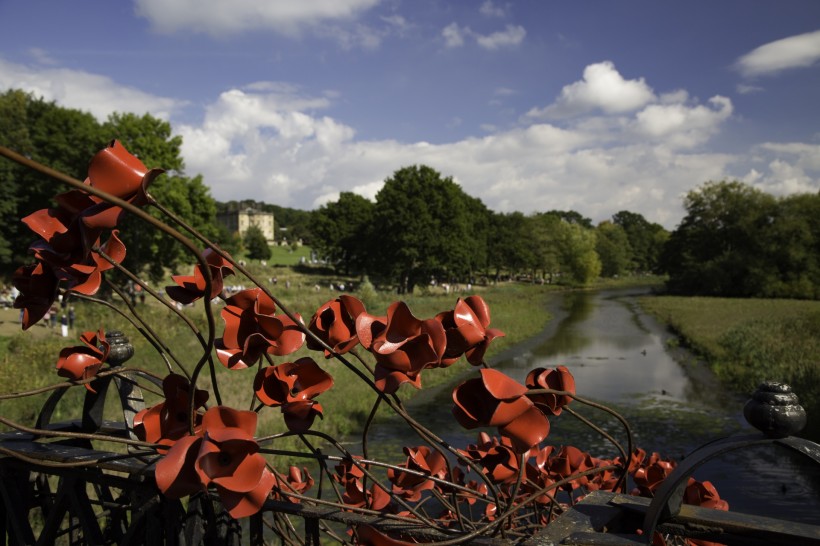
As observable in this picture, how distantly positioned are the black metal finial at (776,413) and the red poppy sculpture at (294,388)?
0.73m

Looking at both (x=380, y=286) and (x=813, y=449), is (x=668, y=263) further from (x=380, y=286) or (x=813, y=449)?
(x=813, y=449)

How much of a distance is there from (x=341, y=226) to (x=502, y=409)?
6546 centimetres

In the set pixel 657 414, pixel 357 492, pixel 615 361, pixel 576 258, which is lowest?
pixel 657 414

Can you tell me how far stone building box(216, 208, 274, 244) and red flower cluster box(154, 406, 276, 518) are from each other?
13062 centimetres

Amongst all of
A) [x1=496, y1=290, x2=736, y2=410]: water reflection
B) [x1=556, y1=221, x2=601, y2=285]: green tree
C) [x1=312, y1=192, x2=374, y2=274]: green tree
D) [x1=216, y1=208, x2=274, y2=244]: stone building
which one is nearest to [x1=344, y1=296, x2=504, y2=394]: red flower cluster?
[x1=496, y1=290, x2=736, y2=410]: water reflection

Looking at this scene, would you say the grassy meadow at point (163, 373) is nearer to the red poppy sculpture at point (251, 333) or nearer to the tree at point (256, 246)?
the red poppy sculpture at point (251, 333)

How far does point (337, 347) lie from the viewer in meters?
1.13

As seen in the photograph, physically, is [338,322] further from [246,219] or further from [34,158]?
[246,219]

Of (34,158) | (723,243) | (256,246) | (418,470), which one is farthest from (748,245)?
(256,246)

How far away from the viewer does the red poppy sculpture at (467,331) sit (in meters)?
1.08

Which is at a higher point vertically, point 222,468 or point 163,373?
point 222,468

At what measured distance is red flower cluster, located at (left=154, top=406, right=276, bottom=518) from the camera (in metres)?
0.89

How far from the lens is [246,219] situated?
131750 mm

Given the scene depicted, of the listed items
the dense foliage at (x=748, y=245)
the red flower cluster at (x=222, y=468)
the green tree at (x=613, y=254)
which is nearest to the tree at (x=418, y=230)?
the dense foliage at (x=748, y=245)
